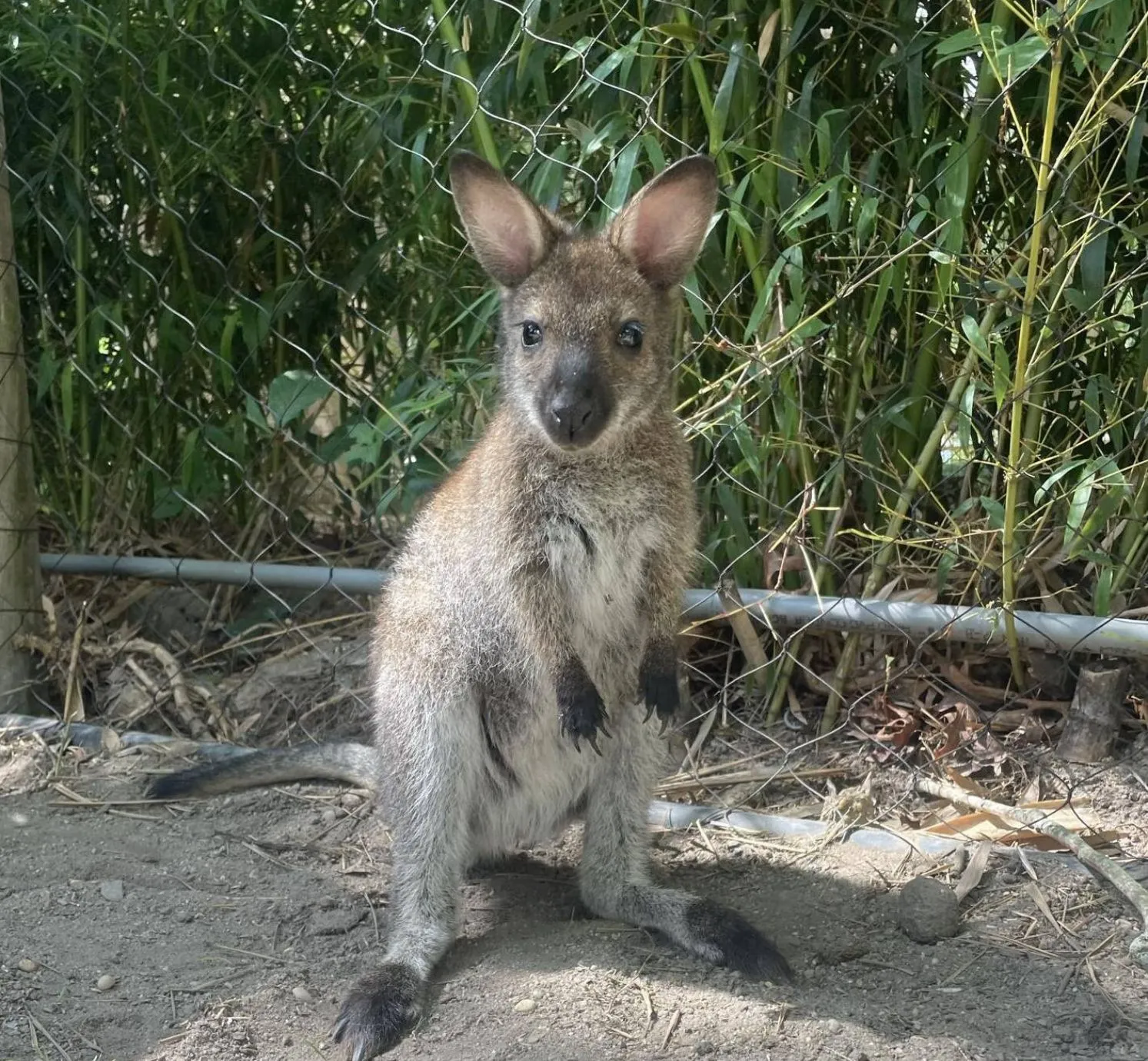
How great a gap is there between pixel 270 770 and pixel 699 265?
1742 millimetres

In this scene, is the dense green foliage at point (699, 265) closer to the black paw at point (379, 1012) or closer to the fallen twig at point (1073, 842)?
the fallen twig at point (1073, 842)

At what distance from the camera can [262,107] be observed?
4012 millimetres

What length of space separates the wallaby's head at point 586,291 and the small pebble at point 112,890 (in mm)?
1434

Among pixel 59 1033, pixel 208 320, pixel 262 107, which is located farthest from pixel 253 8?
pixel 59 1033

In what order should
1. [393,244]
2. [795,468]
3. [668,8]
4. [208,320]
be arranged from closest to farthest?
[668,8] → [795,468] → [393,244] → [208,320]

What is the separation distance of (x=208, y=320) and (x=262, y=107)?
0.71 m

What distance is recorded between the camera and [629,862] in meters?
2.90

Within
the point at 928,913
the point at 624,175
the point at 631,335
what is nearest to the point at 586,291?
the point at 631,335

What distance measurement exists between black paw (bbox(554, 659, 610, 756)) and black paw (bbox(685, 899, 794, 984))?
44cm

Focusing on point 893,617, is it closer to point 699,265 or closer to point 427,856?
point 699,265

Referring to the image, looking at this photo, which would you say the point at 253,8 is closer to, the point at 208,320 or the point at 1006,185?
the point at 208,320

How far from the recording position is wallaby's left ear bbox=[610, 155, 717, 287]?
106 inches

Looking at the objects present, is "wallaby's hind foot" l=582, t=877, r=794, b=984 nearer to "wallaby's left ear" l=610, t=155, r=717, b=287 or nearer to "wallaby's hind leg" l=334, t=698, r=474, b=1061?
"wallaby's hind leg" l=334, t=698, r=474, b=1061

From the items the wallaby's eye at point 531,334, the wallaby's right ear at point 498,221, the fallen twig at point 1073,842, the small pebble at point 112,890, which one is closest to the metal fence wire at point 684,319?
the fallen twig at point 1073,842
